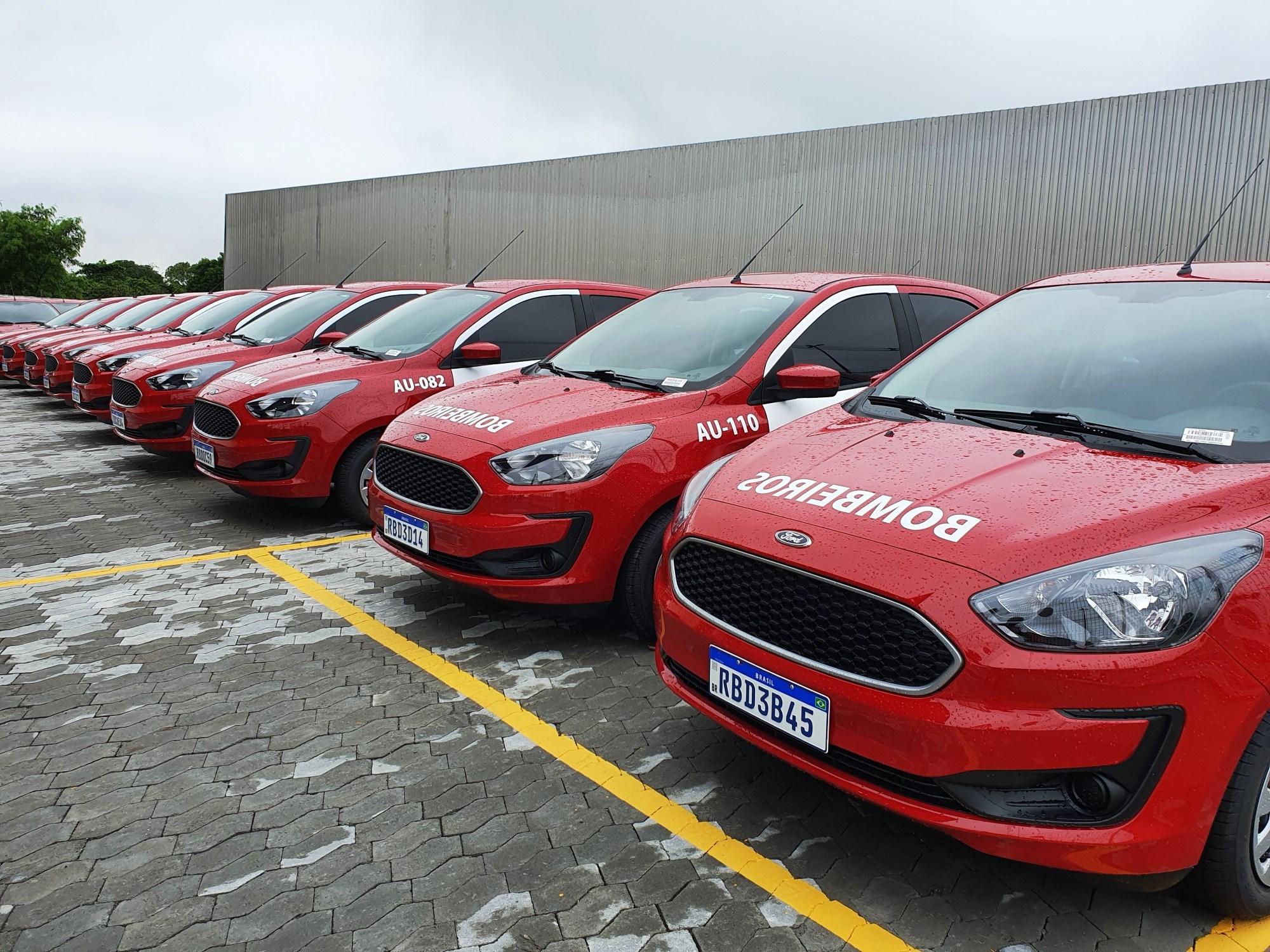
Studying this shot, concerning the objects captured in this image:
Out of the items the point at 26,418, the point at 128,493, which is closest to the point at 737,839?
the point at 128,493

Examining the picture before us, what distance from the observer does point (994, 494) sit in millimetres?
2355

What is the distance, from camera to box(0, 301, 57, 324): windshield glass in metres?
19.1

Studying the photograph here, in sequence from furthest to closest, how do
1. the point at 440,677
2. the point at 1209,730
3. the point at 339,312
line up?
1. the point at 339,312
2. the point at 440,677
3. the point at 1209,730

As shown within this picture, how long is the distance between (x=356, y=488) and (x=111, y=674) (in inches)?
99.0

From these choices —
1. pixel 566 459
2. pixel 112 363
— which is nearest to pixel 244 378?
pixel 566 459

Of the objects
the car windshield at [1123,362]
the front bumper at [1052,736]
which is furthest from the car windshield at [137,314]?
the front bumper at [1052,736]

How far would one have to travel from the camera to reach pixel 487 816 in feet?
8.89

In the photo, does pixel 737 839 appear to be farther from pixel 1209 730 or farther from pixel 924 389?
pixel 924 389

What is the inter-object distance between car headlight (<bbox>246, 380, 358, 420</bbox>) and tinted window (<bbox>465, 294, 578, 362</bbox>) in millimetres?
1057

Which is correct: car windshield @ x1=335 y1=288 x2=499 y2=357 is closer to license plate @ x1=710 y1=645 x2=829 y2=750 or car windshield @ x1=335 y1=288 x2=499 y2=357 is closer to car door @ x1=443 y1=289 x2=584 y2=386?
car door @ x1=443 y1=289 x2=584 y2=386

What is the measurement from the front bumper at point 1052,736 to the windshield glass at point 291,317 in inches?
287

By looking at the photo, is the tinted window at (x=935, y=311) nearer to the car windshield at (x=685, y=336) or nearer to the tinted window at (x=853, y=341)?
the tinted window at (x=853, y=341)

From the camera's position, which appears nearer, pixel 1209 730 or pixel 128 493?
pixel 1209 730

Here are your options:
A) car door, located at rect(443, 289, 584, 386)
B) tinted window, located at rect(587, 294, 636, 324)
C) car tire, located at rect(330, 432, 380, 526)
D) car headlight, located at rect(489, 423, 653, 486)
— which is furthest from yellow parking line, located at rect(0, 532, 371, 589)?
car headlight, located at rect(489, 423, 653, 486)
